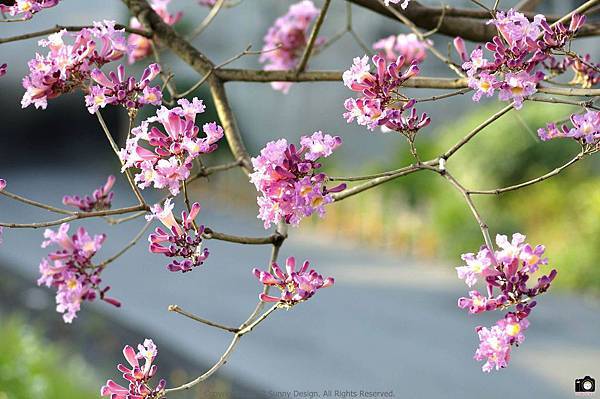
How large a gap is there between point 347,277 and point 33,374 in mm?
4469

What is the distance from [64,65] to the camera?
4.94 ft

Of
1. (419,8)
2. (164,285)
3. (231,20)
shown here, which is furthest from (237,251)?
(419,8)

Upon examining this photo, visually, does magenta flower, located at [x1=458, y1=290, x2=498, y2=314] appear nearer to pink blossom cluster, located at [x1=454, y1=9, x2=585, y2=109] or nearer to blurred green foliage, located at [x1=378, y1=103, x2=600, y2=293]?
pink blossom cluster, located at [x1=454, y1=9, x2=585, y2=109]

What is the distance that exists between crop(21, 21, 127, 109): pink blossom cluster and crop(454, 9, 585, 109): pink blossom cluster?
24.2 inches

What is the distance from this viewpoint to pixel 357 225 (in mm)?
10398

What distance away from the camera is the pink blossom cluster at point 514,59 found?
1.37 m

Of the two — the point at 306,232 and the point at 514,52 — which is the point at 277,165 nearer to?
the point at 514,52

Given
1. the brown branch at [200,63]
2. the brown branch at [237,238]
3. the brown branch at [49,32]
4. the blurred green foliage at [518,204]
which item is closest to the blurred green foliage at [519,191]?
the blurred green foliage at [518,204]

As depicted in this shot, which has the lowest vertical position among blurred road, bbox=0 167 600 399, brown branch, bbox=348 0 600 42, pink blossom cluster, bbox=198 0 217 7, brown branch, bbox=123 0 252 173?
brown branch, bbox=123 0 252 173

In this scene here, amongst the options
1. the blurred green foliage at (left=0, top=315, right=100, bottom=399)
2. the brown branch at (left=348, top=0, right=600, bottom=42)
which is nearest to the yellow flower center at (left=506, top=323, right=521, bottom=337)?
the brown branch at (left=348, top=0, right=600, bottom=42)

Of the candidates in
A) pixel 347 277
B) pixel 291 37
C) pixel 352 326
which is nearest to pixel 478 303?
pixel 291 37

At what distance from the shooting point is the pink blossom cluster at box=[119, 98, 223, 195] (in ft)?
4.37

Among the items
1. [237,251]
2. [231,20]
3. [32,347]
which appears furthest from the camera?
[231,20]

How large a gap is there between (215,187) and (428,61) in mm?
3629
